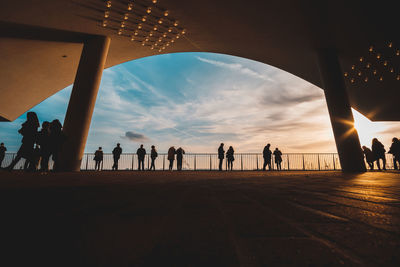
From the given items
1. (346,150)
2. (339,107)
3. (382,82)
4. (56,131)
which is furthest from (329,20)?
(56,131)

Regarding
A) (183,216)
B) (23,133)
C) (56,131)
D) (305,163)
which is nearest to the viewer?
(183,216)

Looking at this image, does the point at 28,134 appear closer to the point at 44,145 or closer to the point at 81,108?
the point at 44,145

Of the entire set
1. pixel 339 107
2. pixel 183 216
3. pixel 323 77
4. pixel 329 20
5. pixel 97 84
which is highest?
pixel 329 20

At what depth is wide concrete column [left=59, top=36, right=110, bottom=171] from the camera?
8.81 m

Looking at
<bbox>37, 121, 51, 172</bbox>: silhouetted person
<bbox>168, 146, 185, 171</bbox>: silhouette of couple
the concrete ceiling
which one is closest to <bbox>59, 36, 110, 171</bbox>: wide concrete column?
the concrete ceiling

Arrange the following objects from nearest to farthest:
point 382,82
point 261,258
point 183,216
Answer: point 261,258
point 183,216
point 382,82

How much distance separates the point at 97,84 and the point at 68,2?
3732mm

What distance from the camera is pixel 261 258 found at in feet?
1.94

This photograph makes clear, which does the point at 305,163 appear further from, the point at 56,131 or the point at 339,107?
the point at 56,131

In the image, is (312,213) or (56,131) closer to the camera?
(312,213)

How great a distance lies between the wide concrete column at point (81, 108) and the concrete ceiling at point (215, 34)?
74.5 inches

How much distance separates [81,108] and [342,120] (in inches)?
531

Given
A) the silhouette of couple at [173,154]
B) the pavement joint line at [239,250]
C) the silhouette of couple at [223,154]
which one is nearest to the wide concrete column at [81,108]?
the silhouette of couple at [173,154]

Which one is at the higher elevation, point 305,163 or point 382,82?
point 382,82
